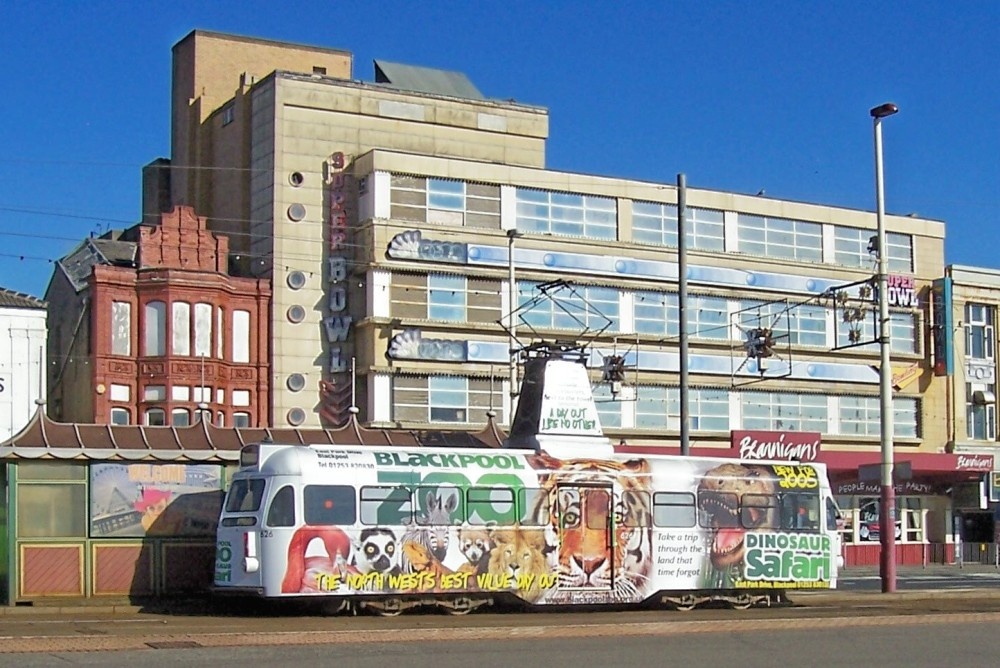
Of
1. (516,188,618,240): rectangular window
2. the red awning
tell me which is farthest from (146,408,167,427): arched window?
the red awning

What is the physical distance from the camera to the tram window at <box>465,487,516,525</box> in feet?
82.6

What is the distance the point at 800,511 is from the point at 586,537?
4992 millimetres

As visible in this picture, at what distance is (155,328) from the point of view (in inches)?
1927

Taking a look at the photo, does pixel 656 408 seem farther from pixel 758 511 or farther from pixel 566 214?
pixel 758 511

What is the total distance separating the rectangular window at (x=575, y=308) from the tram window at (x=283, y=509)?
27751 millimetres

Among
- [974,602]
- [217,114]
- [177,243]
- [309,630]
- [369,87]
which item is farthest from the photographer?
[217,114]

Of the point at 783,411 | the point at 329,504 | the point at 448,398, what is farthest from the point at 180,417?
the point at 329,504

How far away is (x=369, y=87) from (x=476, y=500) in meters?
31.8

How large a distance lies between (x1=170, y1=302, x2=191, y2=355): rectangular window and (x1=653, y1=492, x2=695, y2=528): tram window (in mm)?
26108

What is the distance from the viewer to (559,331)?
5162 cm

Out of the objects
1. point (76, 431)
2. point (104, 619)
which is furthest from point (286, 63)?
point (104, 619)

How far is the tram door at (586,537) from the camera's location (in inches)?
1021

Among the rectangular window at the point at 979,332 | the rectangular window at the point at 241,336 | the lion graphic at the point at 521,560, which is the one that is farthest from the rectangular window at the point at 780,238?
the lion graphic at the point at 521,560

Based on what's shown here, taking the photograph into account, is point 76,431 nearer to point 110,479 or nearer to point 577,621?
point 110,479
